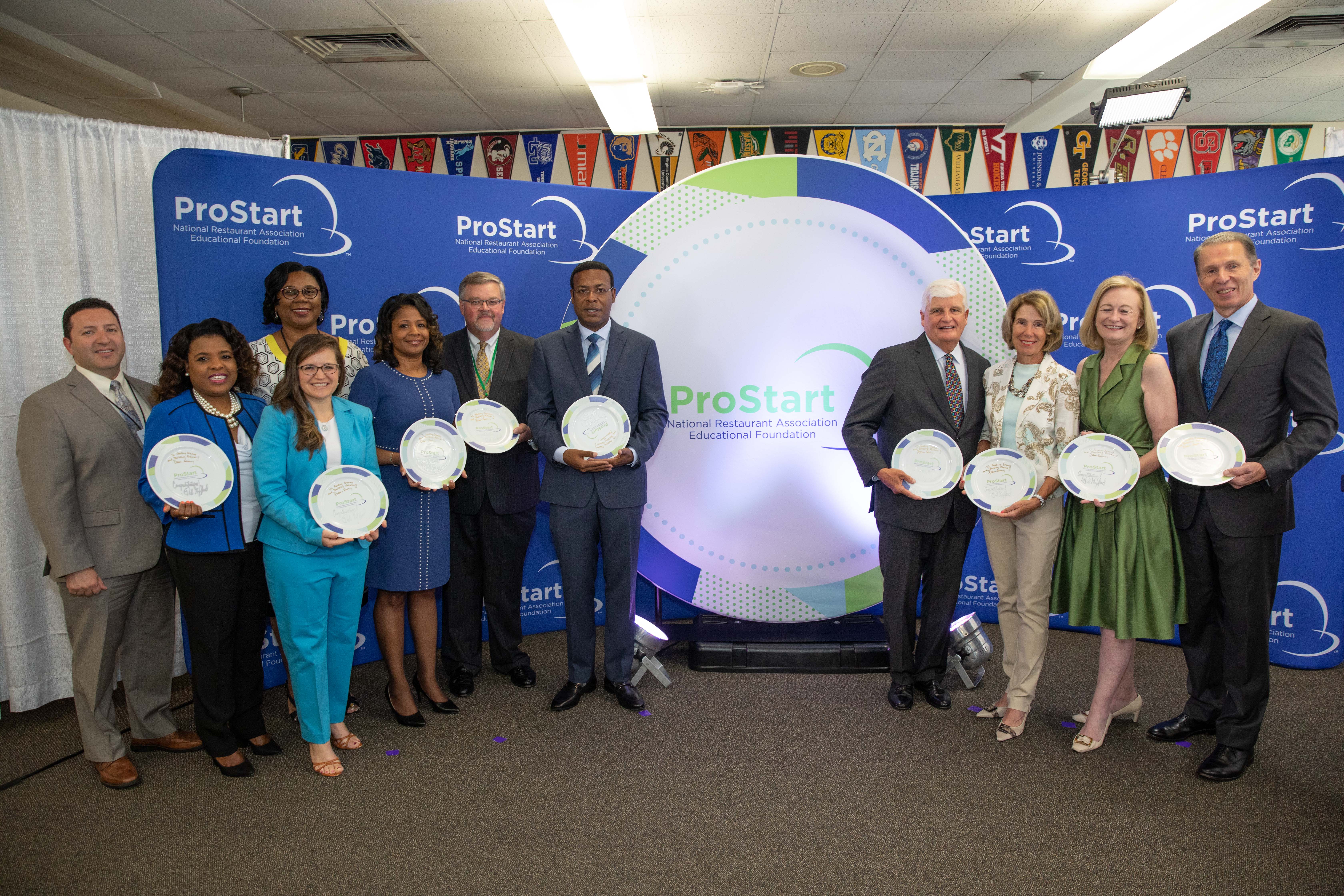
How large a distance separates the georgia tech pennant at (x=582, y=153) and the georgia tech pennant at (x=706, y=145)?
90 cm

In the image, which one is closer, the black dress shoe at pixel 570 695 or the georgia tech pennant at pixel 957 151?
the black dress shoe at pixel 570 695

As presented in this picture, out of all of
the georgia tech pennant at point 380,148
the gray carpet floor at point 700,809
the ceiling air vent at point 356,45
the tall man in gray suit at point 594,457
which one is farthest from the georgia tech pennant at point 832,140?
the gray carpet floor at point 700,809

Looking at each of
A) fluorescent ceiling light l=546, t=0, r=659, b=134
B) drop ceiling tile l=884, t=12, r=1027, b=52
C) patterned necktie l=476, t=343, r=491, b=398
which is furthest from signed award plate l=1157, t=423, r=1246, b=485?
fluorescent ceiling light l=546, t=0, r=659, b=134

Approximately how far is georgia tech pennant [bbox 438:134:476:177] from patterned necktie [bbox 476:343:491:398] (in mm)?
4416

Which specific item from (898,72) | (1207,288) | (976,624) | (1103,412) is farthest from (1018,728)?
(898,72)

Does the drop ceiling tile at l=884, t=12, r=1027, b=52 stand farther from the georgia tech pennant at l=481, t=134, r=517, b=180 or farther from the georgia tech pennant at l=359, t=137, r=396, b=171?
the georgia tech pennant at l=359, t=137, r=396, b=171

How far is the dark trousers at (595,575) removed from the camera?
3.22 metres

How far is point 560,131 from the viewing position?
7.14 meters

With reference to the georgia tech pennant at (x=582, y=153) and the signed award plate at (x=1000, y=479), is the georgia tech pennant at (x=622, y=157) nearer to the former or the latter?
the georgia tech pennant at (x=582, y=153)

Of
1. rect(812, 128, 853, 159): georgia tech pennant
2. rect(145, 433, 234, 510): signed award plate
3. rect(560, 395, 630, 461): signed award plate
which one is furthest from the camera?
rect(812, 128, 853, 159): georgia tech pennant

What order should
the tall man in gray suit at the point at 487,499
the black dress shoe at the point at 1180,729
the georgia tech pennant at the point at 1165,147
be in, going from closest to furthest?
1. the black dress shoe at the point at 1180,729
2. the tall man in gray suit at the point at 487,499
3. the georgia tech pennant at the point at 1165,147

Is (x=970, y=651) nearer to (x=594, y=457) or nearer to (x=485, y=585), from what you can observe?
(x=594, y=457)

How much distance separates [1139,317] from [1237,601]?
3.61 feet

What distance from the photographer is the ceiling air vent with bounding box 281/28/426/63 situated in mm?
5031
